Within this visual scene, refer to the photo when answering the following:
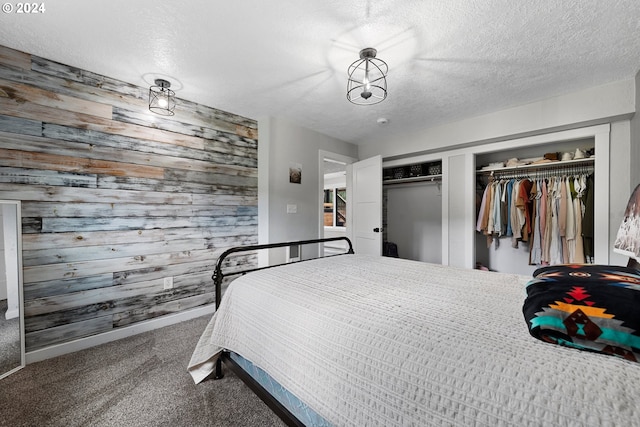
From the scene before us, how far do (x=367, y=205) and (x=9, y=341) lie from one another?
3.72 metres

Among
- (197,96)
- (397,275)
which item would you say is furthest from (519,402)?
(197,96)

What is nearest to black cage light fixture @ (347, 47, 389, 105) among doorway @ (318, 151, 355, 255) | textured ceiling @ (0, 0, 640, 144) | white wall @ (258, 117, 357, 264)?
textured ceiling @ (0, 0, 640, 144)

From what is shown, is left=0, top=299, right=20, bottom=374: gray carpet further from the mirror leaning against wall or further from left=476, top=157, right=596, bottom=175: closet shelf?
left=476, top=157, right=596, bottom=175: closet shelf

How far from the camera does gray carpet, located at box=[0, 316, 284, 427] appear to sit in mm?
1428

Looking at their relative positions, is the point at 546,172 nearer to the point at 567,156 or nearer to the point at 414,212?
the point at 567,156

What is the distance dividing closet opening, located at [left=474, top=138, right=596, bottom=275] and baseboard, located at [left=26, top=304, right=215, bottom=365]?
3.68 meters

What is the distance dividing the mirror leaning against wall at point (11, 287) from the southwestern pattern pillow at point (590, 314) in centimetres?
307

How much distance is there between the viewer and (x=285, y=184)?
3400mm

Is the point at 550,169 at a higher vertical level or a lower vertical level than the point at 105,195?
higher

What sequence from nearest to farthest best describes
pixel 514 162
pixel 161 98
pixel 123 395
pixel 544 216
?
pixel 123 395 → pixel 161 98 → pixel 544 216 → pixel 514 162

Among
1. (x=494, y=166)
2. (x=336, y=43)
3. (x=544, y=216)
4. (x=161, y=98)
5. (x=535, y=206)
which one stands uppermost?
(x=336, y=43)

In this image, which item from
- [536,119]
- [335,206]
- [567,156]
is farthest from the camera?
[335,206]

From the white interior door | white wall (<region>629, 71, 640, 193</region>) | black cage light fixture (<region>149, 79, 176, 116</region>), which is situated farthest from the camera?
the white interior door

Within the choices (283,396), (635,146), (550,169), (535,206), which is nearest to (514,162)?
(550,169)
